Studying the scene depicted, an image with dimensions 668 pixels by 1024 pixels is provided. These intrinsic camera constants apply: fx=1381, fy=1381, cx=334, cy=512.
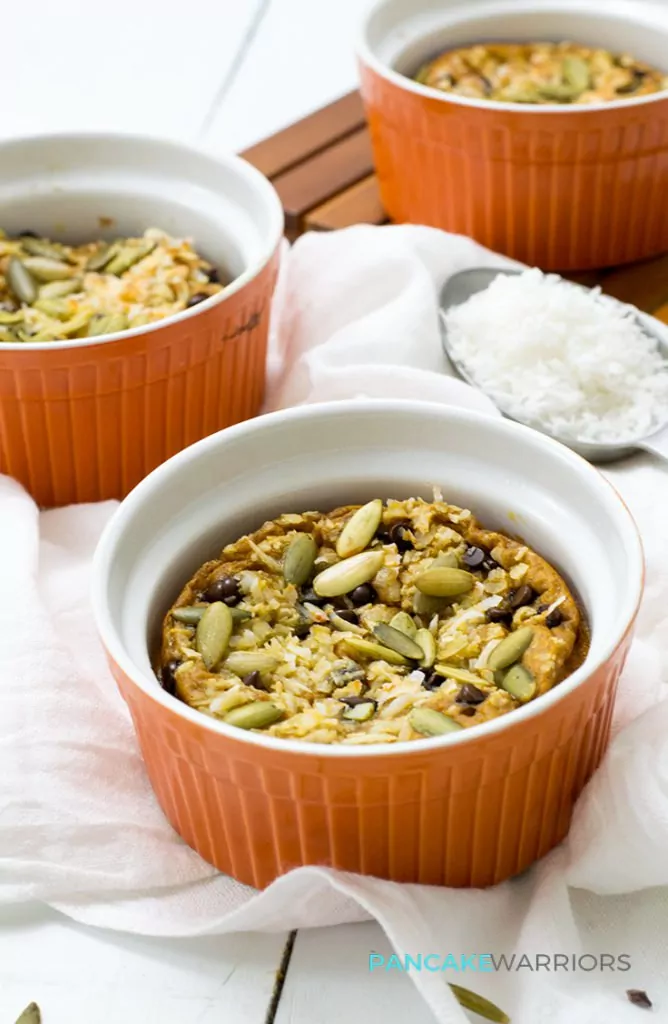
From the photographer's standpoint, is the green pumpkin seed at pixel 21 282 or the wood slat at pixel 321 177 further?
the wood slat at pixel 321 177

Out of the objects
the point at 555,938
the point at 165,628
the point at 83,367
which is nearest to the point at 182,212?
the point at 83,367

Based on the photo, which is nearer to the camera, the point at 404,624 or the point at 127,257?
the point at 404,624

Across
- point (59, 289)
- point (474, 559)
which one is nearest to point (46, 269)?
point (59, 289)

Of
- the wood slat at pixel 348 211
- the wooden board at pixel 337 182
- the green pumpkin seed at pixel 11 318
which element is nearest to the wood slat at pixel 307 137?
the wooden board at pixel 337 182

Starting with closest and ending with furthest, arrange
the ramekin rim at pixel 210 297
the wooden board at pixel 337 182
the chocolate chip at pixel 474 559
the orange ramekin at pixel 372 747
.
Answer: the orange ramekin at pixel 372 747, the chocolate chip at pixel 474 559, the ramekin rim at pixel 210 297, the wooden board at pixel 337 182

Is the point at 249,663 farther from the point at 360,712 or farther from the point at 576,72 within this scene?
the point at 576,72

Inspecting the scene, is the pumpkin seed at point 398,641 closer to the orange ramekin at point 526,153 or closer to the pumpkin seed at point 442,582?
the pumpkin seed at point 442,582
